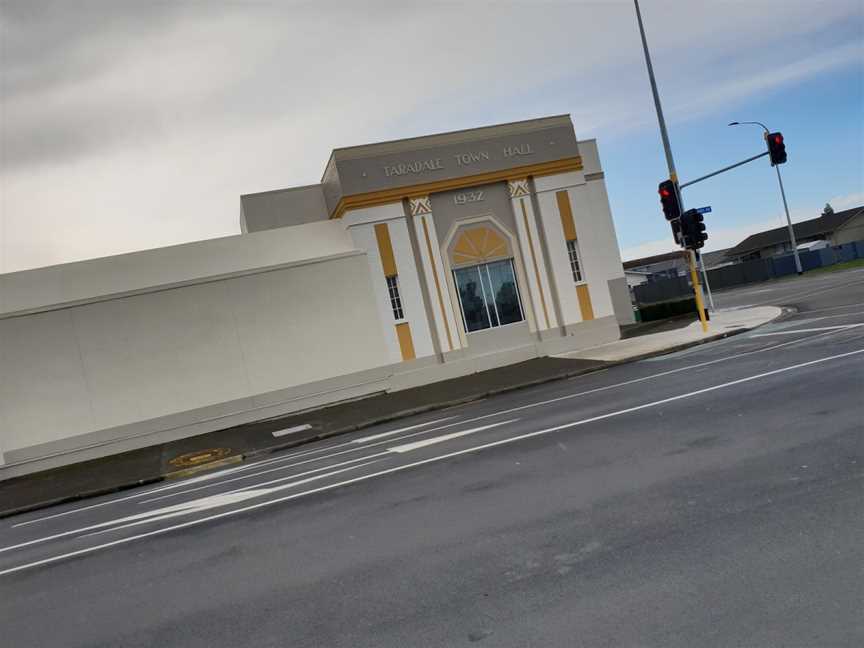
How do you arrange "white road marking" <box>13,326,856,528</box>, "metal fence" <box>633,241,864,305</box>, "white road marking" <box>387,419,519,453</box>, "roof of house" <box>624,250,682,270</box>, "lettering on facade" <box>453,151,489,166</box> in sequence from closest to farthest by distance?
"white road marking" <box>387,419,519,453</box>
"white road marking" <box>13,326,856,528</box>
"lettering on facade" <box>453,151,489,166</box>
"metal fence" <box>633,241,864,305</box>
"roof of house" <box>624,250,682,270</box>

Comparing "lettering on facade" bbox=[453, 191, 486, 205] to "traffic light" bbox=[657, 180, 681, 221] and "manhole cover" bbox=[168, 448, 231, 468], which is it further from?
"manhole cover" bbox=[168, 448, 231, 468]

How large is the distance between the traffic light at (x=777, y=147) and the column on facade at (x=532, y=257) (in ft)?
26.6

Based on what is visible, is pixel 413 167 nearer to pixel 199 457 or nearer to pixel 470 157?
pixel 470 157

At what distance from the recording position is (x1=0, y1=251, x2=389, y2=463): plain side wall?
2053 centimetres

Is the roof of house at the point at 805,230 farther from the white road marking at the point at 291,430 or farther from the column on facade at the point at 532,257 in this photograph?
the white road marking at the point at 291,430

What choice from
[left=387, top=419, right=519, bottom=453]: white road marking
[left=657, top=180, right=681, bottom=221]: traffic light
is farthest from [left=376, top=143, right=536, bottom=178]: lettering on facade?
[left=387, top=419, right=519, bottom=453]: white road marking

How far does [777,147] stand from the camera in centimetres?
2483

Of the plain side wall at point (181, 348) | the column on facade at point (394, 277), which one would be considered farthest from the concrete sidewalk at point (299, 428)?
the column on facade at point (394, 277)

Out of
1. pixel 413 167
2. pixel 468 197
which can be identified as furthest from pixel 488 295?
pixel 413 167

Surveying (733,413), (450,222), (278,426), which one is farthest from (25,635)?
(450,222)

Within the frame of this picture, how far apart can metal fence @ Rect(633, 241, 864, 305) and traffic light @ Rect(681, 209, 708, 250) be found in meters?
39.9

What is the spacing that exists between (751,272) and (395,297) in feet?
160

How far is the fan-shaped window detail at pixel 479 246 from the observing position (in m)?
25.5

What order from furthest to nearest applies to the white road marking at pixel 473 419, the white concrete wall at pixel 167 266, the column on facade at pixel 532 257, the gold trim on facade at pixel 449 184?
1. the column on facade at pixel 532 257
2. the gold trim on facade at pixel 449 184
3. the white concrete wall at pixel 167 266
4. the white road marking at pixel 473 419
